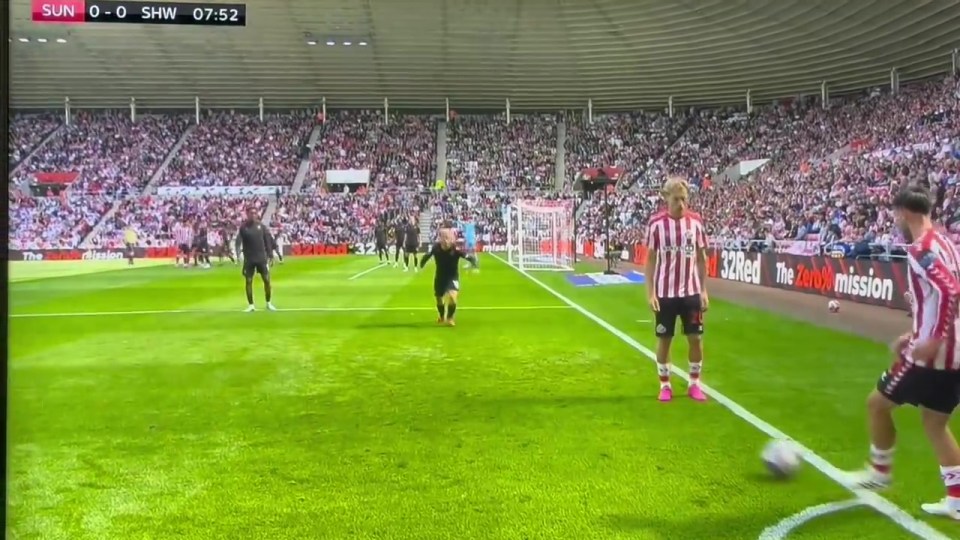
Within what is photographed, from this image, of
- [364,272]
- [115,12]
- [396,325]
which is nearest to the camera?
[115,12]

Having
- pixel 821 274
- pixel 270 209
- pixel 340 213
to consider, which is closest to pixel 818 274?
pixel 821 274

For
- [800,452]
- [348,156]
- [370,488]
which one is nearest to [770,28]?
[348,156]

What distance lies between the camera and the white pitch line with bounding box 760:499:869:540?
3.73 metres

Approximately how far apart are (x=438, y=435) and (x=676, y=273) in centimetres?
239

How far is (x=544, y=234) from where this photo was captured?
106 ft

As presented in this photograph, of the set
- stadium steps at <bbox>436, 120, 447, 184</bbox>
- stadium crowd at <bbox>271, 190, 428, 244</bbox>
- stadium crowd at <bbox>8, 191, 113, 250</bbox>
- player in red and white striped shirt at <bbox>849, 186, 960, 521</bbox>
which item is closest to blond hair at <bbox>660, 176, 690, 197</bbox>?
player in red and white striped shirt at <bbox>849, 186, 960, 521</bbox>

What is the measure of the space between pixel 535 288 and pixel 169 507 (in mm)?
14512

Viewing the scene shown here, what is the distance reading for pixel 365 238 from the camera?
39.0 m

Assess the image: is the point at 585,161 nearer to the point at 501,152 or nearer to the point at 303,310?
the point at 501,152

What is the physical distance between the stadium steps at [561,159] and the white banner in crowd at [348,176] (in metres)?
6.91

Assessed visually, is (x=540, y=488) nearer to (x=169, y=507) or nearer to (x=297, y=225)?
(x=169, y=507)

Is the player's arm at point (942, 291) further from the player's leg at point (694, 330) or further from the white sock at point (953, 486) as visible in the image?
the player's leg at point (694, 330)

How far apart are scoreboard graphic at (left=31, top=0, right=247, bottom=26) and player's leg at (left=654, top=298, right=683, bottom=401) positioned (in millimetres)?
4077

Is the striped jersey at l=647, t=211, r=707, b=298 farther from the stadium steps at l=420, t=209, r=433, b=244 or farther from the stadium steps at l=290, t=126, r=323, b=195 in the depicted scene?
the stadium steps at l=420, t=209, r=433, b=244
